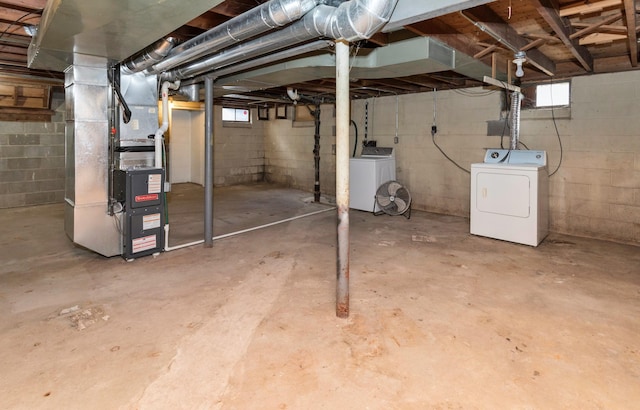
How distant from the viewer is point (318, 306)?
2.54 metres

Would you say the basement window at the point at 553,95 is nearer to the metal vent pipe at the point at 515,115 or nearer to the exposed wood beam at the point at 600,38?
the metal vent pipe at the point at 515,115

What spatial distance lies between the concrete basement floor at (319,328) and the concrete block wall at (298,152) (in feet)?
11.7

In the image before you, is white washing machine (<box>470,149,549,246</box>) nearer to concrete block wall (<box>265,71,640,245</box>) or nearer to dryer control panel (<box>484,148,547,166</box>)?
dryer control panel (<box>484,148,547,166</box>)

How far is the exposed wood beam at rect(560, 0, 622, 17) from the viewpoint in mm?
2439

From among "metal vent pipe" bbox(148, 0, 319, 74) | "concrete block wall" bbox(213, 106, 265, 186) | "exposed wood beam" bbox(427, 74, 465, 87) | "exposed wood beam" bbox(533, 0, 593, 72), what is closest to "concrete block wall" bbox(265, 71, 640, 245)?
"exposed wood beam" bbox(427, 74, 465, 87)

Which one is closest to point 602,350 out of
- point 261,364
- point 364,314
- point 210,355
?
point 364,314

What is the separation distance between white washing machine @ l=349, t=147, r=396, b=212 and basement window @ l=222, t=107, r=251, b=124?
3827mm

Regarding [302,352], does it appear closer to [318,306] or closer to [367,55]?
[318,306]

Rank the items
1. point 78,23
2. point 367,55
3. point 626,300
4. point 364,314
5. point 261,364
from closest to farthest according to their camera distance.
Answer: point 261,364, point 78,23, point 364,314, point 626,300, point 367,55

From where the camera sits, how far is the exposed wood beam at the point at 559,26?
7.78 ft

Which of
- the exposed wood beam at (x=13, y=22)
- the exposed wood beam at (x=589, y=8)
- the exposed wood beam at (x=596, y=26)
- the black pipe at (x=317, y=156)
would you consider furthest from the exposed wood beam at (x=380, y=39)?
the black pipe at (x=317, y=156)

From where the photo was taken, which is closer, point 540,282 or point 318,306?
point 318,306

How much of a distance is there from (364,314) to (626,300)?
73.2 inches

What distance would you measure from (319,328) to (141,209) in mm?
2149
